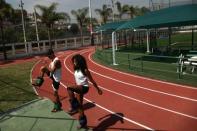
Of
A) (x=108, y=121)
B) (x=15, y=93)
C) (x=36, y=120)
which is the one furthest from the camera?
(x=15, y=93)

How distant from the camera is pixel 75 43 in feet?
152

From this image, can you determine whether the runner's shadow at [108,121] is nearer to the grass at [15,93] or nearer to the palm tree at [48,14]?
the grass at [15,93]

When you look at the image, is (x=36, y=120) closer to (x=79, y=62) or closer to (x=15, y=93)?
(x=79, y=62)

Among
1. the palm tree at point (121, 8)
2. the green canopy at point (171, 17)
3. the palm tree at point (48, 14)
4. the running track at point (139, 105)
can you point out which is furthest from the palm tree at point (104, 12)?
the running track at point (139, 105)

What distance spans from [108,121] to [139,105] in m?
2.12

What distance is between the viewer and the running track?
29.9 feet

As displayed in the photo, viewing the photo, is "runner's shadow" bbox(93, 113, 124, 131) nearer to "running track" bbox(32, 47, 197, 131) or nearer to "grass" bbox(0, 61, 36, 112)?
"running track" bbox(32, 47, 197, 131)

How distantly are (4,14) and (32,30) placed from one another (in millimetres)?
13223

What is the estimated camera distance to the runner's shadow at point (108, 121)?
8.94 meters

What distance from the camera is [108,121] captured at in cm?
945

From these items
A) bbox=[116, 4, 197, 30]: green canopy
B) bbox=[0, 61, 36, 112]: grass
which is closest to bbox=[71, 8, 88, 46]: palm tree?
bbox=[116, 4, 197, 30]: green canopy

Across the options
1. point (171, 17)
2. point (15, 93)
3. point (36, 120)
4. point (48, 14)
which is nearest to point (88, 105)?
point (36, 120)

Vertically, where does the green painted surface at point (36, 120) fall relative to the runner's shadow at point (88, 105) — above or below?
above

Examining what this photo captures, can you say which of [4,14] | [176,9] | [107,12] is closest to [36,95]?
[176,9]
